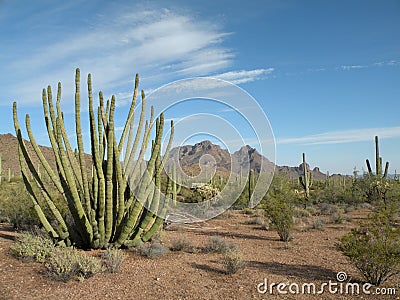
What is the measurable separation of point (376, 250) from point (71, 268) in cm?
569

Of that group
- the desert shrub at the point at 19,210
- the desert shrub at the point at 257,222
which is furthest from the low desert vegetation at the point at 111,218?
the desert shrub at the point at 257,222

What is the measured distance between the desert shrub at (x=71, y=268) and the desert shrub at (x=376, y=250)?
4.90 metres

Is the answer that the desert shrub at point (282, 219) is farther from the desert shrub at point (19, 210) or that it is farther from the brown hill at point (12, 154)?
the brown hill at point (12, 154)

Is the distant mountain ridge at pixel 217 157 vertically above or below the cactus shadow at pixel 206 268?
above

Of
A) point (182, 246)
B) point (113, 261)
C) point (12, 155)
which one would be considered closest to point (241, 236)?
point (182, 246)

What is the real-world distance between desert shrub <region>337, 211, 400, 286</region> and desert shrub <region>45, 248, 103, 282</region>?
4.90 metres

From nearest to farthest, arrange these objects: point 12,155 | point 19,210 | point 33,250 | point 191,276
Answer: point 191,276, point 33,250, point 19,210, point 12,155

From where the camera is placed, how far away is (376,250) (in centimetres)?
676

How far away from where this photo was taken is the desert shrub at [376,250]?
665 centimetres

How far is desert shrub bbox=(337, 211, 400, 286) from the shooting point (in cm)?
665

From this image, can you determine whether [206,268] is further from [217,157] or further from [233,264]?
[217,157]

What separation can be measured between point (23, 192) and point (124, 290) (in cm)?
872

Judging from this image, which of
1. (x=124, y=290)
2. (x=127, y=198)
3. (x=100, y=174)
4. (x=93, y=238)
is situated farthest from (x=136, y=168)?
(x=124, y=290)

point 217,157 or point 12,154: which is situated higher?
point 12,154
